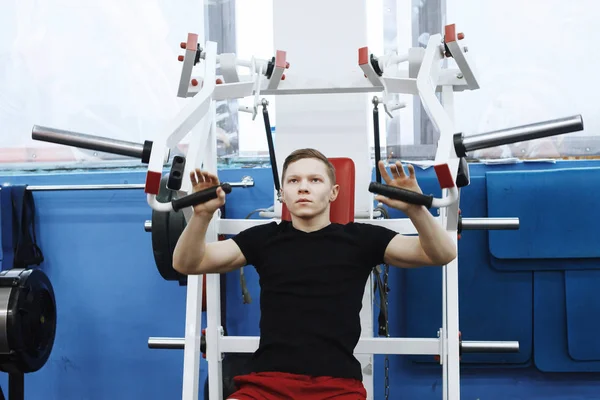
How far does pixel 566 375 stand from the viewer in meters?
2.43

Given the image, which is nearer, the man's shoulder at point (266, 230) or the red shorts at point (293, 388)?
the red shorts at point (293, 388)

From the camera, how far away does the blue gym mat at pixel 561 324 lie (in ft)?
7.70

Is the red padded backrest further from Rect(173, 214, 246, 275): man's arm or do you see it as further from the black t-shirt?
Rect(173, 214, 246, 275): man's arm

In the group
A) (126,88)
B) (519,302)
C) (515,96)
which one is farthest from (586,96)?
(126,88)

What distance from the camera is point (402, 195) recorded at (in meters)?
1.19

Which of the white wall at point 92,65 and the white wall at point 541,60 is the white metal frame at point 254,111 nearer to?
the white wall at point 541,60

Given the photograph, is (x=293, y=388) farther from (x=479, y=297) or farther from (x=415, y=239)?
(x=479, y=297)

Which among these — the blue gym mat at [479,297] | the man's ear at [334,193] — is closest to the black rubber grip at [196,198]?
the man's ear at [334,193]

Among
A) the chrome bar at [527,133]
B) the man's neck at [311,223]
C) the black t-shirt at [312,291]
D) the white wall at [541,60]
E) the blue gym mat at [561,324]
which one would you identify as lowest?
the blue gym mat at [561,324]

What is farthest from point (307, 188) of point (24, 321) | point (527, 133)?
point (24, 321)

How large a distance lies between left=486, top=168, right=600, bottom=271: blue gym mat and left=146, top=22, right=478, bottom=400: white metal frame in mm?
671

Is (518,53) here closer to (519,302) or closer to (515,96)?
(515,96)

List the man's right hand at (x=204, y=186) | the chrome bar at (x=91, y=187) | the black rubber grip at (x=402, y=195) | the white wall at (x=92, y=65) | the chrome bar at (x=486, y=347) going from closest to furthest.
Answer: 1. the black rubber grip at (x=402, y=195)
2. the man's right hand at (x=204, y=186)
3. the chrome bar at (x=486, y=347)
4. the chrome bar at (x=91, y=187)
5. the white wall at (x=92, y=65)

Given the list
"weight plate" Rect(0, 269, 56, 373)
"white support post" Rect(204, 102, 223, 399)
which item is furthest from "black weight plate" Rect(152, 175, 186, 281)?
"weight plate" Rect(0, 269, 56, 373)
